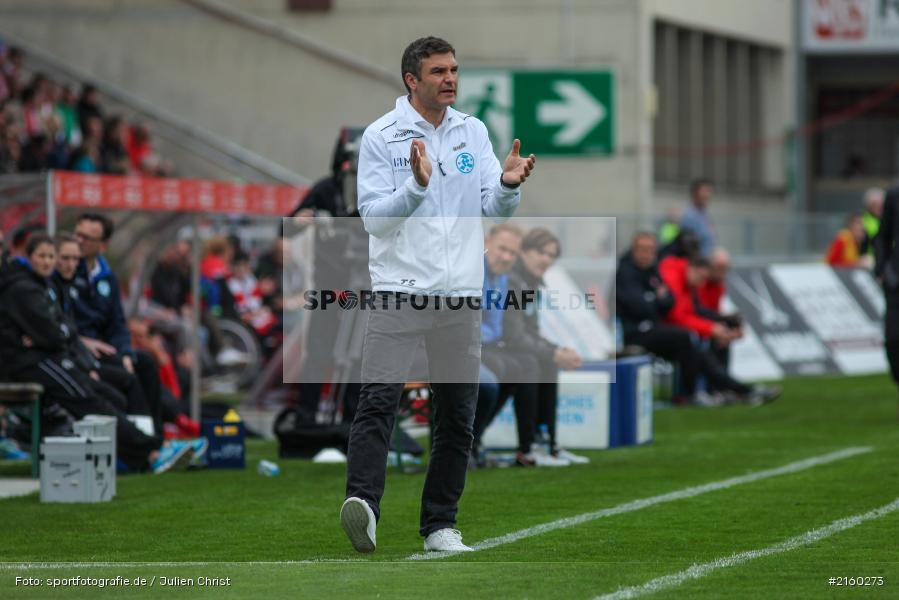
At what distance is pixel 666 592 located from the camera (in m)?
6.90

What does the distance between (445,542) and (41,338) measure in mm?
4908

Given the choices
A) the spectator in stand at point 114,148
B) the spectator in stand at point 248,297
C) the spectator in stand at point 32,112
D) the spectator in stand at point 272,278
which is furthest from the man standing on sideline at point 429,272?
the spectator in stand at point 114,148

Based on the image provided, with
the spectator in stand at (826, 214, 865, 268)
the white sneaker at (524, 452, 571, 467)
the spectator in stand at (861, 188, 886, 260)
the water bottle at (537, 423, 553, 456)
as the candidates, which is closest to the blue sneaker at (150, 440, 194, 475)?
the white sneaker at (524, 452, 571, 467)

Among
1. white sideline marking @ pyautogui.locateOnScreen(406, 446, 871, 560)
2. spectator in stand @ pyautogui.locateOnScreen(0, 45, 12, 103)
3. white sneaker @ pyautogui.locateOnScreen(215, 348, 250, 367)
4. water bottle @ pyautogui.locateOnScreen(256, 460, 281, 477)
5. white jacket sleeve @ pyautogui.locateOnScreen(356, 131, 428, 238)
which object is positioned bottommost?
white sneaker @ pyautogui.locateOnScreen(215, 348, 250, 367)

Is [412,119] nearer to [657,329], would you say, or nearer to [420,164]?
[420,164]

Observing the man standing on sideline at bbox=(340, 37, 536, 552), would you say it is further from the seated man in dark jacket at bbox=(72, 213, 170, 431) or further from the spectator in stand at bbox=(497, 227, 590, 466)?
the seated man in dark jacket at bbox=(72, 213, 170, 431)

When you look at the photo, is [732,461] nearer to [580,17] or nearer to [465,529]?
[465,529]

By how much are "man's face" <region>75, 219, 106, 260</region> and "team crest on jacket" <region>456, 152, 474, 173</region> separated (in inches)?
238

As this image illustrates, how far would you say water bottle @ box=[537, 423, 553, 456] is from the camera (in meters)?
13.2

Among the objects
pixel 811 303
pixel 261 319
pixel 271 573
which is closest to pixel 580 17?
pixel 811 303

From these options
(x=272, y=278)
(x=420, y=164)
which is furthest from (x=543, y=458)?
(x=272, y=278)

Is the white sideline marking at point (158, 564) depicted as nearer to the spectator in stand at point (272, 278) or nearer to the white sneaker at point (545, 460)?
the white sneaker at point (545, 460)

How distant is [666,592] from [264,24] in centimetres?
2395

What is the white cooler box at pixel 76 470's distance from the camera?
10789 millimetres
